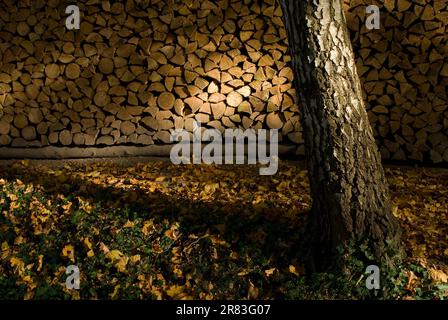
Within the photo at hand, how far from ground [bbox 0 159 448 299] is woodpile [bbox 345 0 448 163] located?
1.59 feet

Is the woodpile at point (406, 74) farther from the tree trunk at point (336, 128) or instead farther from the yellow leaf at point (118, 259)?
the yellow leaf at point (118, 259)

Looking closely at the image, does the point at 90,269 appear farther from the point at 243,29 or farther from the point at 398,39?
the point at 398,39

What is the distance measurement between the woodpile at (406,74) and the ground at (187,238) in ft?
1.59

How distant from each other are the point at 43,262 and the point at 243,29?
3.63 metres

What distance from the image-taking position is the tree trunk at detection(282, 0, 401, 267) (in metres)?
3.10

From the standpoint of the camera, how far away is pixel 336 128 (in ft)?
10.2

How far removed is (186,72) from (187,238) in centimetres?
276

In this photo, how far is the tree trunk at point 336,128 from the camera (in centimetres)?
310

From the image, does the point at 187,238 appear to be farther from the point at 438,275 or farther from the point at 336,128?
the point at 438,275

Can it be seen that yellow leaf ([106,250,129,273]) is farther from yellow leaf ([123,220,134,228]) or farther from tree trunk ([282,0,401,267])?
tree trunk ([282,0,401,267])

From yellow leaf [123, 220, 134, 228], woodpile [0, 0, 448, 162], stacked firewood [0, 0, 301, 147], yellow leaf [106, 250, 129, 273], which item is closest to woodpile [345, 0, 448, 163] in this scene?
woodpile [0, 0, 448, 162]

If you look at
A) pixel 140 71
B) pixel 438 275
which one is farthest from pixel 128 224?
pixel 140 71

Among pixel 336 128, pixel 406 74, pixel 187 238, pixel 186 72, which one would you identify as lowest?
pixel 187 238

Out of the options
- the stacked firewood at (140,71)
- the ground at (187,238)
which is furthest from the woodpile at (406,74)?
the stacked firewood at (140,71)
